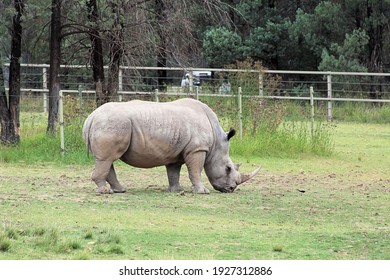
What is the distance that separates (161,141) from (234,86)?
8836 millimetres

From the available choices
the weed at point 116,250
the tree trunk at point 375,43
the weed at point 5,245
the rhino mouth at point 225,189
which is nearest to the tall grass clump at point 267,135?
the rhino mouth at point 225,189

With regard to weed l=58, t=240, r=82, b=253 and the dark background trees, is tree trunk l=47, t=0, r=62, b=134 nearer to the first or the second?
the dark background trees

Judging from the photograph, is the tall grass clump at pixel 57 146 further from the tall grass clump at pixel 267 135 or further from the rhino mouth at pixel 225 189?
the rhino mouth at pixel 225 189

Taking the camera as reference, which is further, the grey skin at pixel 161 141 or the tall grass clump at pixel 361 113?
the tall grass clump at pixel 361 113

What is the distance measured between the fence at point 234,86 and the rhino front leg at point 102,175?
205 inches

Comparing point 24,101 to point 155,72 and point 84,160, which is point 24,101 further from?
point 84,160

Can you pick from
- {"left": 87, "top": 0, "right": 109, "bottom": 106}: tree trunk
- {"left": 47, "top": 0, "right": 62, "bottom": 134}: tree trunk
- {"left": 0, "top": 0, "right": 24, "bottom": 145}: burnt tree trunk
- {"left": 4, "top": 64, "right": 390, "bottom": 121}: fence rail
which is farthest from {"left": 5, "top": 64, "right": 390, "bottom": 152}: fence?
{"left": 0, "top": 0, "right": 24, "bottom": 145}: burnt tree trunk

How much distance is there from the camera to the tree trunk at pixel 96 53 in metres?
22.0

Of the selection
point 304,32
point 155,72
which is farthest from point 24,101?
point 304,32

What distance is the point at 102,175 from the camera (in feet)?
50.6

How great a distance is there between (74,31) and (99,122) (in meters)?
7.96

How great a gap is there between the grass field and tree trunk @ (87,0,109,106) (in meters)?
2.87

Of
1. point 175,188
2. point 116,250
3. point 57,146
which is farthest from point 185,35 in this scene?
point 116,250

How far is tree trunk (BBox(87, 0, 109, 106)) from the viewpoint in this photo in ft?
72.2
